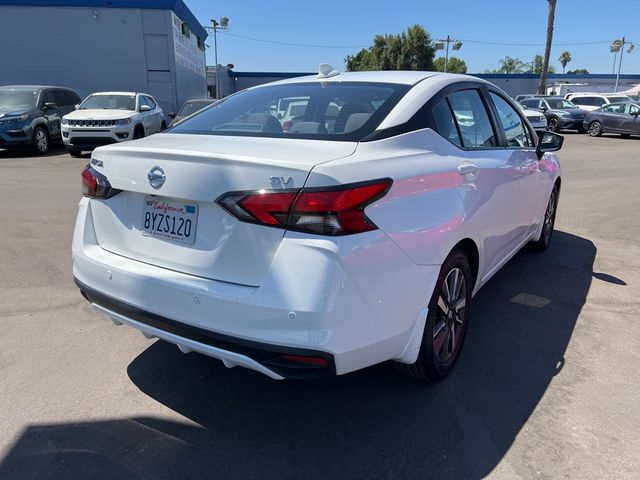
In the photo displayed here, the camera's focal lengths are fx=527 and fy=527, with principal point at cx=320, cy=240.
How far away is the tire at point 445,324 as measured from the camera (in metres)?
2.74

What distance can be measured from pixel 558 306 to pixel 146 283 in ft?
10.5

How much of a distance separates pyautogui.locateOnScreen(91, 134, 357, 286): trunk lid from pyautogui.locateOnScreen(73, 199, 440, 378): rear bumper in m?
0.07

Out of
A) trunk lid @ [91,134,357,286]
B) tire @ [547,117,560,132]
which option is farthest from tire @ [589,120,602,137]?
trunk lid @ [91,134,357,286]

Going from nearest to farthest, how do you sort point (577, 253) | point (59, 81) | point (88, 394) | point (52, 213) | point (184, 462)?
1. point (184, 462)
2. point (88, 394)
3. point (577, 253)
4. point (52, 213)
5. point (59, 81)

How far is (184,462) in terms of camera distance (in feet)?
7.78

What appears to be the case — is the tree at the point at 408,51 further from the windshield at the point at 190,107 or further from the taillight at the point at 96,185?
the taillight at the point at 96,185

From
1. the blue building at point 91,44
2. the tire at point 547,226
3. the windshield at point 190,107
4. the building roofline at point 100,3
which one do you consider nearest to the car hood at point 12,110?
the windshield at point 190,107

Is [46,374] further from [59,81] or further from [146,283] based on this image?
[59,81]

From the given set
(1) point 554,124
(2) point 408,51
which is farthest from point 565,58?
(1) point 554,124

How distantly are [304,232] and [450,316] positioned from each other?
130 centimetres

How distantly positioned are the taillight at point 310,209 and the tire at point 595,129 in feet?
78.2

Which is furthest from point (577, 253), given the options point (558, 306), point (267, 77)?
point (267, 77)

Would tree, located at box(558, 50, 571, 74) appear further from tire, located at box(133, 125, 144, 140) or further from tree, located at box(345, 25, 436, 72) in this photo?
tire, located at box(133, 125, 144, 140)

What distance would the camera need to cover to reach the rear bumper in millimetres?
2119
